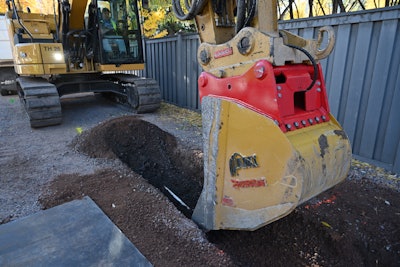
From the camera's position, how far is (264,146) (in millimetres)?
1594

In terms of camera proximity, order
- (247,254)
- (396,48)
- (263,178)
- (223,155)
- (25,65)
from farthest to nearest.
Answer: (25,65) → (396,48) → (247,254) → (223,155) → (263,178)

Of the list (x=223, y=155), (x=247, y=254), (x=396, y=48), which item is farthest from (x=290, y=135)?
(x=396, y=48)

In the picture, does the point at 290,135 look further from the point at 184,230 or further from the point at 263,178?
the point at 184,230

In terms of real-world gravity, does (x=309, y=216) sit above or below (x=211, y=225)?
below

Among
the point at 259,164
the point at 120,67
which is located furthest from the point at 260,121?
the point at 120,67

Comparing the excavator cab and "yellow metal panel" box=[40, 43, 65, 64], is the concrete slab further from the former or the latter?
the excavator cab

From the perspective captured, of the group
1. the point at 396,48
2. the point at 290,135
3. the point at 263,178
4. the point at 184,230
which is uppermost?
the point at 396,48

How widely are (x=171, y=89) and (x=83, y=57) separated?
228cm

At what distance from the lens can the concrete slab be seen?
175 centimetres

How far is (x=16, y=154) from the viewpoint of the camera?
4.00m

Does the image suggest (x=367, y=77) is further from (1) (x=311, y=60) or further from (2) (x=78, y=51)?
(2) (x=78, y=51)

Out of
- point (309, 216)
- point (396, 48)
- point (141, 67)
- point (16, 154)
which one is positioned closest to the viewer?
point (309, 216)

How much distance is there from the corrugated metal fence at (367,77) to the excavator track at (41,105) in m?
4.40

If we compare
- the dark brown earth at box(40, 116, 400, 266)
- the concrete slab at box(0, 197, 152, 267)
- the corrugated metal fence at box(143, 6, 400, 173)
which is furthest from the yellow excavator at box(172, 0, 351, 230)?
the corrugated metal fence at box(143, 6, 400, 173)
